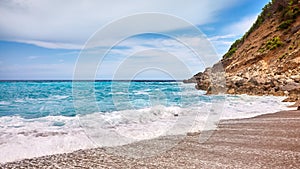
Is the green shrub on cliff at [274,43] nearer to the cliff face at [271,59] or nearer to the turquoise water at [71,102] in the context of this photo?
the cliff face at [271,59]

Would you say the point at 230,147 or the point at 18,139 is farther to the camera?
the point at 18,139

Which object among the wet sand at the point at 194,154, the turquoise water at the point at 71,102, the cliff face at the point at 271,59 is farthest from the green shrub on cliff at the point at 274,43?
the wet sand at the point at 194,154

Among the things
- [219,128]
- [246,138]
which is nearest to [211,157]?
[246,138]

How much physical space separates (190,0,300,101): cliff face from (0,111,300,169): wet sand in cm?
1198

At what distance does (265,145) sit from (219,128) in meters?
2.47

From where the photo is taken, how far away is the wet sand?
4465mm

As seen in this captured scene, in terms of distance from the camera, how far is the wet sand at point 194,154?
4.46m

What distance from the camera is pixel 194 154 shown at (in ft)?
16.8

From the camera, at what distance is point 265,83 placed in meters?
23.5

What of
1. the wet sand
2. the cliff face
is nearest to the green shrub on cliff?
the cliff face

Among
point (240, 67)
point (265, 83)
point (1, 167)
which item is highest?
point (240, 67)

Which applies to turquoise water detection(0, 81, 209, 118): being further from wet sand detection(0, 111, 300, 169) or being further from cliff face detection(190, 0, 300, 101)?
wet sand detection(0, 111, 300, 169)

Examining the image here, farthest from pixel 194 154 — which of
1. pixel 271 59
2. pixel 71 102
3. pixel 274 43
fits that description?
pixel 274 43

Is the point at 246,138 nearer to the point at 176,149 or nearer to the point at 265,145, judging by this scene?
the point at 265,145
